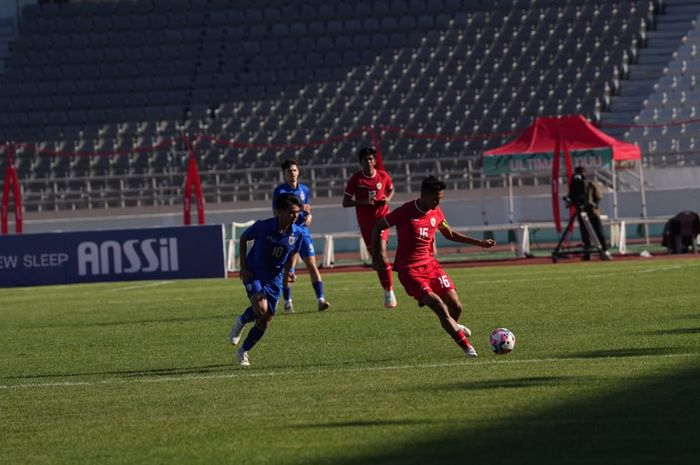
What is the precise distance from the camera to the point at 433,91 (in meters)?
44.7

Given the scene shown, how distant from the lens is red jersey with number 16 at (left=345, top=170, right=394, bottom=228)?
19719 millimetres

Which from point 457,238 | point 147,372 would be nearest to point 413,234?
point 457,238

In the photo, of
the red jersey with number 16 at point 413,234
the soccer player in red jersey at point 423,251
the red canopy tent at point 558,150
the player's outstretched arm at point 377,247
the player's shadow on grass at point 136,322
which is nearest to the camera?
the soccer player in red jersey at point 423,251

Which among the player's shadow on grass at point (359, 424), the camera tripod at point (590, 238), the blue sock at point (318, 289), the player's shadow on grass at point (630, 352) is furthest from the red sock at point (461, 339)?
the camera tripod at point (590, 238)

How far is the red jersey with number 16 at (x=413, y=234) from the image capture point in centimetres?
1317

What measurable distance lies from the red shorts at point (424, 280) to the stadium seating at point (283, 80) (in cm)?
2771

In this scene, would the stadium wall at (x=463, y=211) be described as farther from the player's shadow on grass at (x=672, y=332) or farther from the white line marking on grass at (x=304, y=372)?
the white line marking on grass at (x=304, y=372)

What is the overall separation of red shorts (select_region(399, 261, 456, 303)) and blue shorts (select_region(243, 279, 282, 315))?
1141 mm

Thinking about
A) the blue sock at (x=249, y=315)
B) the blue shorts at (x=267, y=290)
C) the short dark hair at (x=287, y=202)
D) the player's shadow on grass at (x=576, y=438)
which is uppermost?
the short dark hair at (x=287, y=202)

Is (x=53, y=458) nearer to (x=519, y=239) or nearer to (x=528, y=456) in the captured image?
(x=528, y=456)

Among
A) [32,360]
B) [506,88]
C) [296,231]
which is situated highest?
[506,88]

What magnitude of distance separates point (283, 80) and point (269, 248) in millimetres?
33527

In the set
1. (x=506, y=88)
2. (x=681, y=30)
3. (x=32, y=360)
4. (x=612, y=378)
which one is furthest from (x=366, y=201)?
(x=681, y=30)

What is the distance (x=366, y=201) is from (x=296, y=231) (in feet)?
20.6
